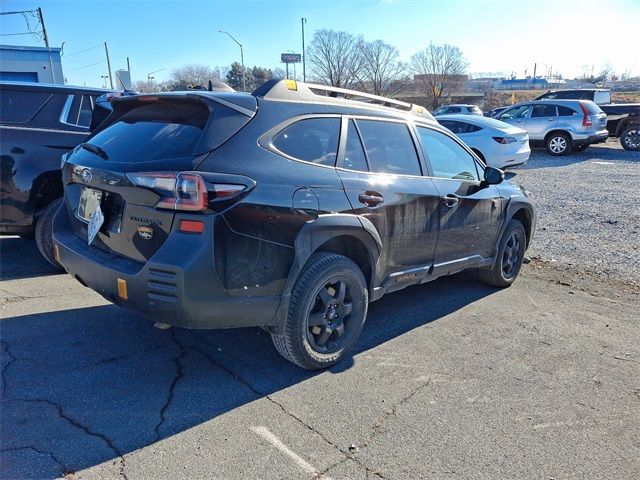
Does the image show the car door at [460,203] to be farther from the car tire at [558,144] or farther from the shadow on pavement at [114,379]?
the car tire at [558,144]

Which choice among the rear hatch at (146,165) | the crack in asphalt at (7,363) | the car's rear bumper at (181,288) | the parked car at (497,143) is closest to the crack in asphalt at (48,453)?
the crack in asphalt at (7,363)

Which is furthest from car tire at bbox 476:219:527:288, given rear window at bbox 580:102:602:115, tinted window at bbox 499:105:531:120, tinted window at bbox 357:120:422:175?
tinted window at bbox 499:105:531:120

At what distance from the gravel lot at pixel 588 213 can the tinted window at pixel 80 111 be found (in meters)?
5.77

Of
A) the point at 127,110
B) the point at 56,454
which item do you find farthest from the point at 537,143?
the point at 56,454

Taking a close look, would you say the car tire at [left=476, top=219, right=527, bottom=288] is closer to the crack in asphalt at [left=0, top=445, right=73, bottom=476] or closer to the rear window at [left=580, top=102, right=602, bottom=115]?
the crack in asphalt at [left=0, top=445, right=73, bottom=476]

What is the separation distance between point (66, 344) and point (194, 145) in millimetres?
1871

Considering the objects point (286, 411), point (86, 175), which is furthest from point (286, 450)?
point (86, 175)

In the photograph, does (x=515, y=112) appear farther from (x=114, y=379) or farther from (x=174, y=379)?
(x=114, y=379)

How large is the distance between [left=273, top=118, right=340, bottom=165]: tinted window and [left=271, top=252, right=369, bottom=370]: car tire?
2.16ft

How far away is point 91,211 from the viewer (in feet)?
10.6

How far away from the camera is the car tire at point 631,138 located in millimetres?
17344

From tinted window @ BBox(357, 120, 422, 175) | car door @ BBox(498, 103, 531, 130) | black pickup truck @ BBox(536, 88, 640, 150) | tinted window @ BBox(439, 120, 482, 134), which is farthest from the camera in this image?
black pickup truck @ BBox(536, 88, 640, 150)

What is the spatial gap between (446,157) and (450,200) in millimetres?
486

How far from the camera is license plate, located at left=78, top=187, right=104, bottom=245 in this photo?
3.08 m
